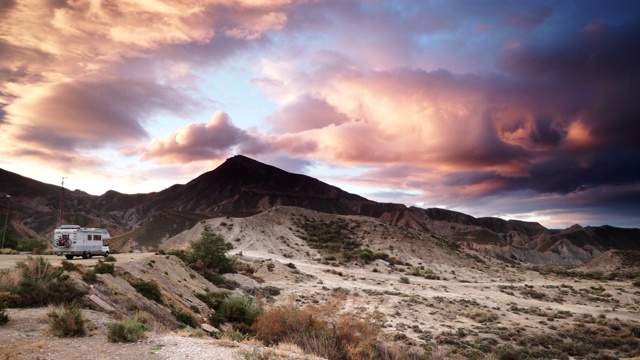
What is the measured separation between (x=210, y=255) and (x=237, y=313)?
808 inches

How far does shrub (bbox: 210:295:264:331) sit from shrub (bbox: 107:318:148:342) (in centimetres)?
885

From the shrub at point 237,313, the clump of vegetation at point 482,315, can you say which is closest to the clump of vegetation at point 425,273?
the clump of vegetation at point 482,315

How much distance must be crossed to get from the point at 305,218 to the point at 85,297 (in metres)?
80.5

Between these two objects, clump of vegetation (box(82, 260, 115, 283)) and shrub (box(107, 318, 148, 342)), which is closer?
shrub (box(107, 318, 148, 342))

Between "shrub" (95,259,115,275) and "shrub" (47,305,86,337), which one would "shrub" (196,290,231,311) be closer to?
"shrub" (95,259,115,275)

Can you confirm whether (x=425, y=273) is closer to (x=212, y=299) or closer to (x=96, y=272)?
(x=212, y=299)

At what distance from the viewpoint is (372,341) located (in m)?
14.5

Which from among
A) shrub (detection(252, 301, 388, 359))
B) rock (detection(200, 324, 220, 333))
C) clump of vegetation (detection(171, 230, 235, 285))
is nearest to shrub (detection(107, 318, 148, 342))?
shrub (detection(252, 301, 388, 359))

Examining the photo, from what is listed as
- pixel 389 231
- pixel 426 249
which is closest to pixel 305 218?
pixel 389 231

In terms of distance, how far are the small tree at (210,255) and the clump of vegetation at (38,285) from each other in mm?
21624

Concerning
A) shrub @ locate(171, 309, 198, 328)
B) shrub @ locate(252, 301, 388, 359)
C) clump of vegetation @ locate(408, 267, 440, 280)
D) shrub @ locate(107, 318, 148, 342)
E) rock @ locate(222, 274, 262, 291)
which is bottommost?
clump of vegetation @ locate(408, 267, 440, 280)

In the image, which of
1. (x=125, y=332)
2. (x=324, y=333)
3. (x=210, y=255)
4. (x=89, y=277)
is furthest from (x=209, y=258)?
(x=125, y=332)

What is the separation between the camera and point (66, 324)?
11.8 meters

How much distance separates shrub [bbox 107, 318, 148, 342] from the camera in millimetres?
11625
